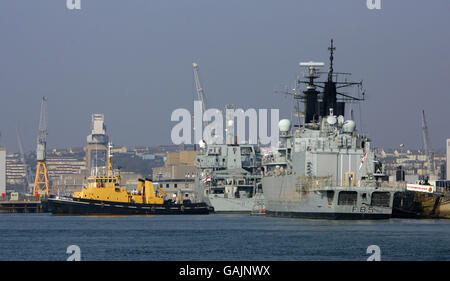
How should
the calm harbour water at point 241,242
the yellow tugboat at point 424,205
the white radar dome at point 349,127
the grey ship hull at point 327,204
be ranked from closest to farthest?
the calm harbour water at point 241,242, the grey ship hull at point 327,204, the white radar dome at point 349,127, the yellow tugboat at point 424,205

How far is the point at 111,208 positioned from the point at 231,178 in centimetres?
2146

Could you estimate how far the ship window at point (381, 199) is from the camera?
243 feet

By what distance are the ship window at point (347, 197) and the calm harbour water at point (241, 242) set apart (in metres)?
1.95

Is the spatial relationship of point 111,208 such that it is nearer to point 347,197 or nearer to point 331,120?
point 331,120

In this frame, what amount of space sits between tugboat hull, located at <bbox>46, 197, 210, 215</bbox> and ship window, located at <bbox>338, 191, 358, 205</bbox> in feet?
121

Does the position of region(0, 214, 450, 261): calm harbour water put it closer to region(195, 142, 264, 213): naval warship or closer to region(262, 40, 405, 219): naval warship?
region(262, 40, 405, 219): naval warship

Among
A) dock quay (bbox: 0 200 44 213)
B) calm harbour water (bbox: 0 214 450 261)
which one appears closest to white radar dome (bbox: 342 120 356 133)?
calm harbour water (bbox: 0 214 450 261)

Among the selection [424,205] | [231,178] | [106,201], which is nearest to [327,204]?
[424,205]

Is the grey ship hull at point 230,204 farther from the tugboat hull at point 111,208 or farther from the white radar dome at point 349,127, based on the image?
the white radar dome at point 349,127

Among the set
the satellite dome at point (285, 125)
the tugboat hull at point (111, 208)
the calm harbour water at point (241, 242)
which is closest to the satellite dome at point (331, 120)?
the calm harbour water at point (241, 242)

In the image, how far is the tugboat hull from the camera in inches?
3989

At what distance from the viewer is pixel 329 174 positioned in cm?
7744

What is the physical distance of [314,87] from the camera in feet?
309
